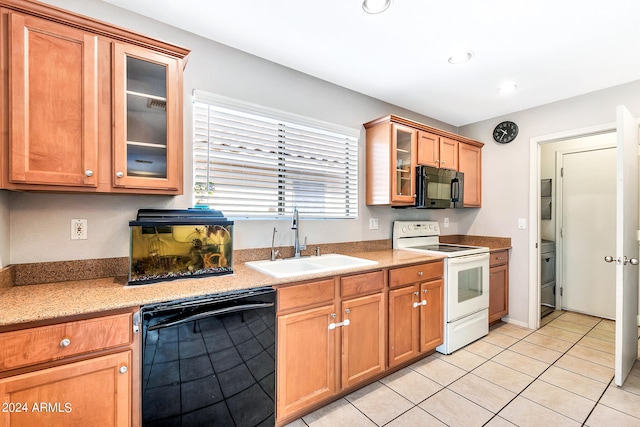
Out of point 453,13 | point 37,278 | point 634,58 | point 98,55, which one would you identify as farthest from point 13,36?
point 634,58

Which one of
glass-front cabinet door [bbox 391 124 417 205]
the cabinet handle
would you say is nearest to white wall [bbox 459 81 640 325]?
glass-front cabinet door [bbox 391 124 417 205]

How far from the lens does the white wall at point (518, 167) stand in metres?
2.84

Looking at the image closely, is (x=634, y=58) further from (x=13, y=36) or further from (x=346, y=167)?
(x=13, y=36)

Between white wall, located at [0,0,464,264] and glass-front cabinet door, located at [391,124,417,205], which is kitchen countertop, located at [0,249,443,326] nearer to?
white wall, located at [0,0,464,264]

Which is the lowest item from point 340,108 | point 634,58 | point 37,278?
point 37,278

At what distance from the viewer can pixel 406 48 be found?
2117mm


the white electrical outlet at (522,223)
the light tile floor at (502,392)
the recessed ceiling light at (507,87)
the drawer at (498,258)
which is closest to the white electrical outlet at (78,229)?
the light tile floor at (502,392)

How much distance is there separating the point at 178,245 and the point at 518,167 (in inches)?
142

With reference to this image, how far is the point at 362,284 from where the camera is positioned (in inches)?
79.7

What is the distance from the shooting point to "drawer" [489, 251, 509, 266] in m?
3.17

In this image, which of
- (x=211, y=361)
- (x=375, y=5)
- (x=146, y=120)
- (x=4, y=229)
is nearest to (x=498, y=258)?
(x=375, y=5)

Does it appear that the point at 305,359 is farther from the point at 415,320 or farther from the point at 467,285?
the point at 467,285

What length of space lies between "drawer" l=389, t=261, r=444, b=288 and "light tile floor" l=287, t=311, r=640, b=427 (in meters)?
0.73

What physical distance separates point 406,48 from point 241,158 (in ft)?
4.77
